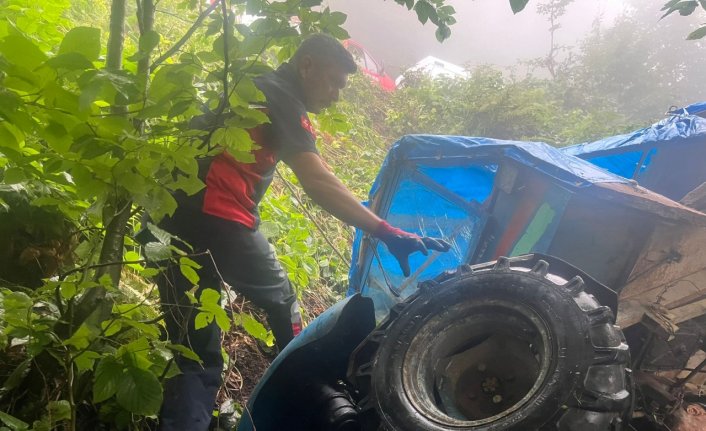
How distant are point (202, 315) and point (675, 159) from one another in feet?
13.2

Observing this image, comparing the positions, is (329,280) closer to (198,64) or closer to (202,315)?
(202,315)

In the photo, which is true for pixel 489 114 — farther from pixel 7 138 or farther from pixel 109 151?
pixel 7 138

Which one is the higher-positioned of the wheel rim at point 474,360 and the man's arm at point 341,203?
the man's arm at point 341,203

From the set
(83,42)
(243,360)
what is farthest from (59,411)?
(243,360)

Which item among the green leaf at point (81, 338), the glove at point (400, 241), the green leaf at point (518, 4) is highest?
the green leaf at point (518, 4)

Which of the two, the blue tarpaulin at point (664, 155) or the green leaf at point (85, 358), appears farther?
the blue tarpaulin at point (664, 155)

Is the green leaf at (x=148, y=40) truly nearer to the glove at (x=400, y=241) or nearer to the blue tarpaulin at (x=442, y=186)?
the glove at (x=400, y=241)

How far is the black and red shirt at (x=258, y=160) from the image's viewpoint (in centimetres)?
205

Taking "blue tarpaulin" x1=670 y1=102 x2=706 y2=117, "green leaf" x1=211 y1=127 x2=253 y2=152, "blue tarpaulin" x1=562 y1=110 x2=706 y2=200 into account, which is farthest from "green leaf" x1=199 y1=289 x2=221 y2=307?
"blue tarpaulin" x1=670 y1=102 x2=706 y2=117

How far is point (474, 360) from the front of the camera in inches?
73.7

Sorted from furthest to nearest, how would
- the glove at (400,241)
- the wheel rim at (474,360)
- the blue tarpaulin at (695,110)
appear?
the blue tarpaulin at (695,110), the glove at (400,241), the wheel rim at (474,360)

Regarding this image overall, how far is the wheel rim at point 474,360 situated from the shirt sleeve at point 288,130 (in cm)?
92

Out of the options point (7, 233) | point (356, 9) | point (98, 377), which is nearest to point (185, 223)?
point (7, 233)

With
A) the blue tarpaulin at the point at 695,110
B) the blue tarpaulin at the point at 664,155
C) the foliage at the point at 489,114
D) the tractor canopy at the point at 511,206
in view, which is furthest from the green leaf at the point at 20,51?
the foliage at the point at 489,114
